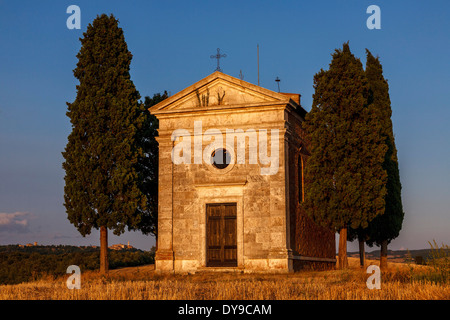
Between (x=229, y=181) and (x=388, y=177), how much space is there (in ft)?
32.7

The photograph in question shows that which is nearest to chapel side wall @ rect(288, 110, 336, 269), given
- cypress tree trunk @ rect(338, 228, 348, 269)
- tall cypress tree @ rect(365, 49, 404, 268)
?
cypress tree trunk @ rect(338, 228, 348, 269)

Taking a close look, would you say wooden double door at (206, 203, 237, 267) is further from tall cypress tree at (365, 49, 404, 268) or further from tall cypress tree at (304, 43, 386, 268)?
tall cypress tree at (365, 49, 404, 268)

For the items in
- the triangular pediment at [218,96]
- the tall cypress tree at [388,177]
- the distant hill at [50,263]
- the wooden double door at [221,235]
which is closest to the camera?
the wooden double door at [221,235]

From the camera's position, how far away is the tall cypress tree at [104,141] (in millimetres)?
25078

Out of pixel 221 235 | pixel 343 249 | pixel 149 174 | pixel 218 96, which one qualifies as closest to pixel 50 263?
pixel 149 174

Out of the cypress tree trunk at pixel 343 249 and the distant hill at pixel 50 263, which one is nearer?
the cypress tree trunk at pixel 343 249

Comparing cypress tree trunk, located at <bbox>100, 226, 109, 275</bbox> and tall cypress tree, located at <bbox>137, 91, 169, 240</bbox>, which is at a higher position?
tall cypress tree, located at <bbox>137, 91, 169, 240</bbox>

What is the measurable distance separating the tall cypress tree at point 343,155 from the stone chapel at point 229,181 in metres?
1.28

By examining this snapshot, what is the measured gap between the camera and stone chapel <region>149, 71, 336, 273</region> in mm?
24141

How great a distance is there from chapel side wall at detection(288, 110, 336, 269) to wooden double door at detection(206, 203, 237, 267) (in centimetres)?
254

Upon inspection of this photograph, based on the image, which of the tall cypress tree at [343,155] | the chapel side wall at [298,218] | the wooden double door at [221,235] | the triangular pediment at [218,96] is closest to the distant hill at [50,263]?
the wooden double door at [221,235]

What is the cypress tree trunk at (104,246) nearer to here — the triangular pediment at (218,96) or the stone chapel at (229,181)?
the stone chapel at (229,181)
